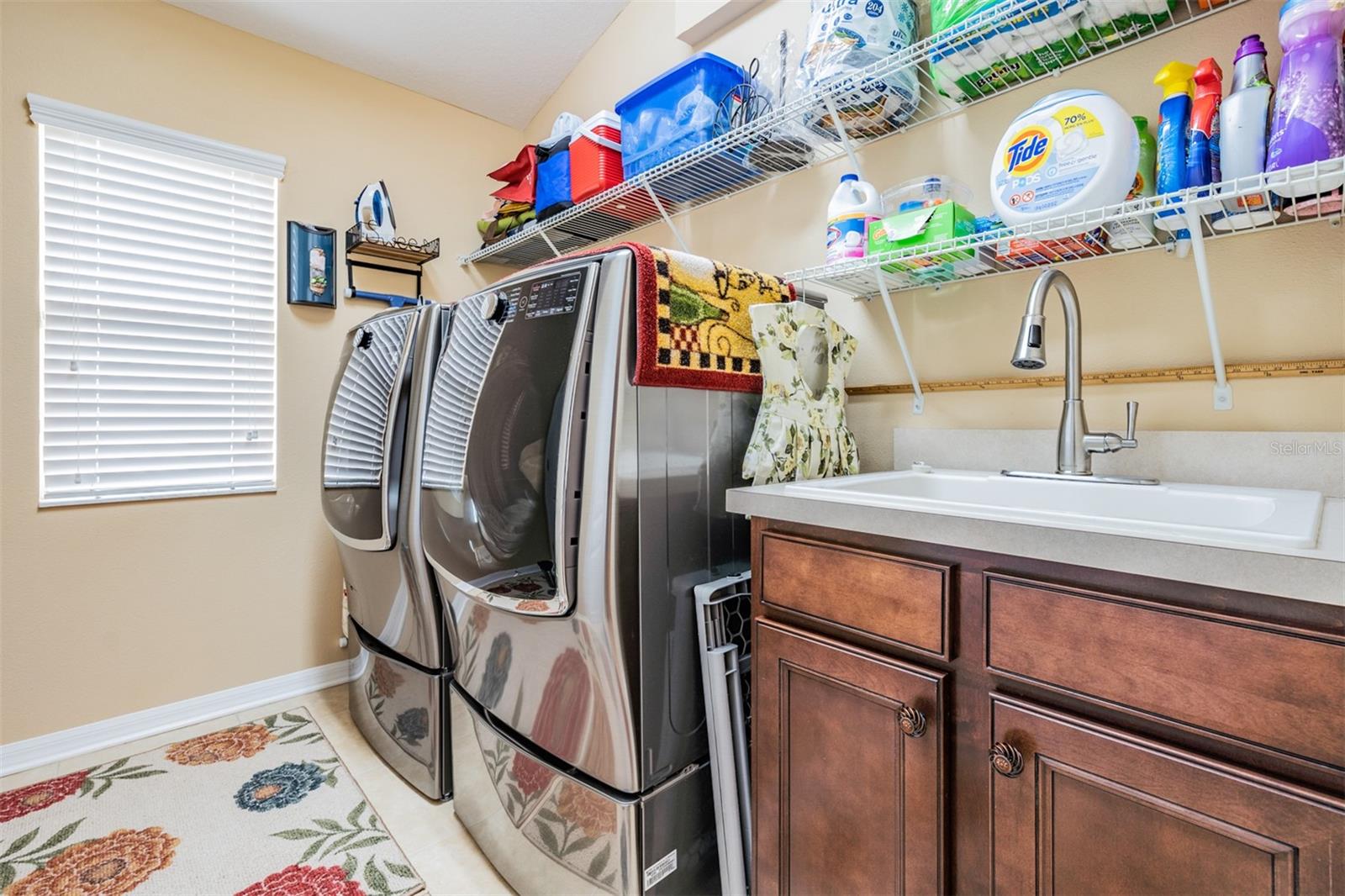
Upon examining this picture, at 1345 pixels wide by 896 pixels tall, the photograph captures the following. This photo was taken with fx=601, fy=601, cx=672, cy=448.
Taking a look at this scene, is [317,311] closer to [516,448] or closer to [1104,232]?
[516,448]

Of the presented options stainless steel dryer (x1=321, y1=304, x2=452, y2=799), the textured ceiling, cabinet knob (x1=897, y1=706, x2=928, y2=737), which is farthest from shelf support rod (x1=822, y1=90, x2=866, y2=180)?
the textured ceiling

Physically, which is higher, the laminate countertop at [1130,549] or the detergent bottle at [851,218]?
the detergent bottle at [851,218]

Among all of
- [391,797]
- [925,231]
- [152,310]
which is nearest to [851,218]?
[925,231]

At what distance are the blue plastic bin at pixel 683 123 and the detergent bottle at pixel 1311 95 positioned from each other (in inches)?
48.8

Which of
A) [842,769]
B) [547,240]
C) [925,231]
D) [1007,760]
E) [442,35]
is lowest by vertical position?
[842,769]

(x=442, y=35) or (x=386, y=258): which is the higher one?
(x=442, y=35)

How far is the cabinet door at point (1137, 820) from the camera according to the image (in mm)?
610

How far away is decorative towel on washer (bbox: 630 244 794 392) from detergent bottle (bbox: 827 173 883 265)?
0.20m

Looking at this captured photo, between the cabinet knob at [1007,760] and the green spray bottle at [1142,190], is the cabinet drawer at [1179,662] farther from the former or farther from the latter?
the green spray bottle at [1142,190]

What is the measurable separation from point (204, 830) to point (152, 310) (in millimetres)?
1808

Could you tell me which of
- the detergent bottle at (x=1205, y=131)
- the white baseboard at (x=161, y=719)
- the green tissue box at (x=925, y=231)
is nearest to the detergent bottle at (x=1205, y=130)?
the detergent bottle at (x=1205, y=131)

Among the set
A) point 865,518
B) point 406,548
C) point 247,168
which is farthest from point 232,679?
point 865,518

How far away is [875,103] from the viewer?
60.9 inches

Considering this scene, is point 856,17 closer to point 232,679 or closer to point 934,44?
point 934,44
